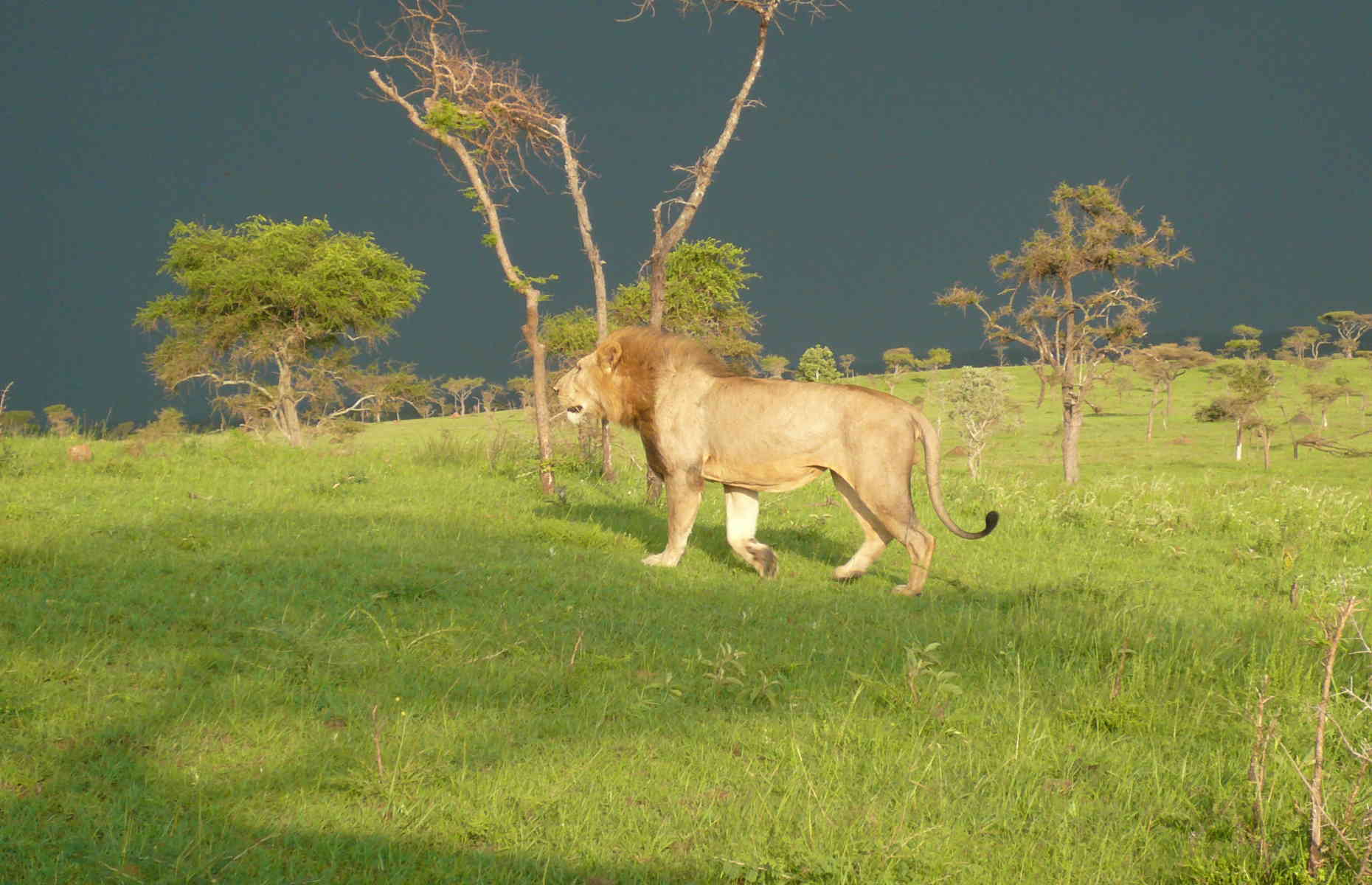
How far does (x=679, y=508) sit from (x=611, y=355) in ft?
5.87

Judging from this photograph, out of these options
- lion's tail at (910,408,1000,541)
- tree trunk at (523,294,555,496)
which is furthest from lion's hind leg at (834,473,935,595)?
tree trunk at (523,294,555,496)

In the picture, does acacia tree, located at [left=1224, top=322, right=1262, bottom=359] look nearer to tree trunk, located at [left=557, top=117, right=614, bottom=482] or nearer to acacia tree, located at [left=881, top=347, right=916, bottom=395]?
acacia tree, located at [left=881, top=347, right=916, bottom=395]

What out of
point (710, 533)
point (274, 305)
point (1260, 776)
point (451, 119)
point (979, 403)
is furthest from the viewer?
point (979, 403)

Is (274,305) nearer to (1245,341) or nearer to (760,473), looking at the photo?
(760,473)

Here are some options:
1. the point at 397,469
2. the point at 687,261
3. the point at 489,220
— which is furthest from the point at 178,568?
the point at 687,261

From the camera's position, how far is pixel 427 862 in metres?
3.70

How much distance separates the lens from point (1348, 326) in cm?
10969

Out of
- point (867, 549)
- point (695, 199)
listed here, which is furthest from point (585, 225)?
point (867, 549)

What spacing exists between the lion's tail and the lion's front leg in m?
2.17

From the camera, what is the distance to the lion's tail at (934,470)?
8.82 metres

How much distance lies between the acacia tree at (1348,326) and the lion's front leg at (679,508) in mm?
115609

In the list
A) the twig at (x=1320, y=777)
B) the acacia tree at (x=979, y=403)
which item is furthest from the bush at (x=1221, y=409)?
the twig at (x=1320, y=777)

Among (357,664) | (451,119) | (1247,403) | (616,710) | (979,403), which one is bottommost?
(616,710)

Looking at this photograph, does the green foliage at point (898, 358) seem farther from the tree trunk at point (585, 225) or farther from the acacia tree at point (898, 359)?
the tree trunk at point (585, 225)
